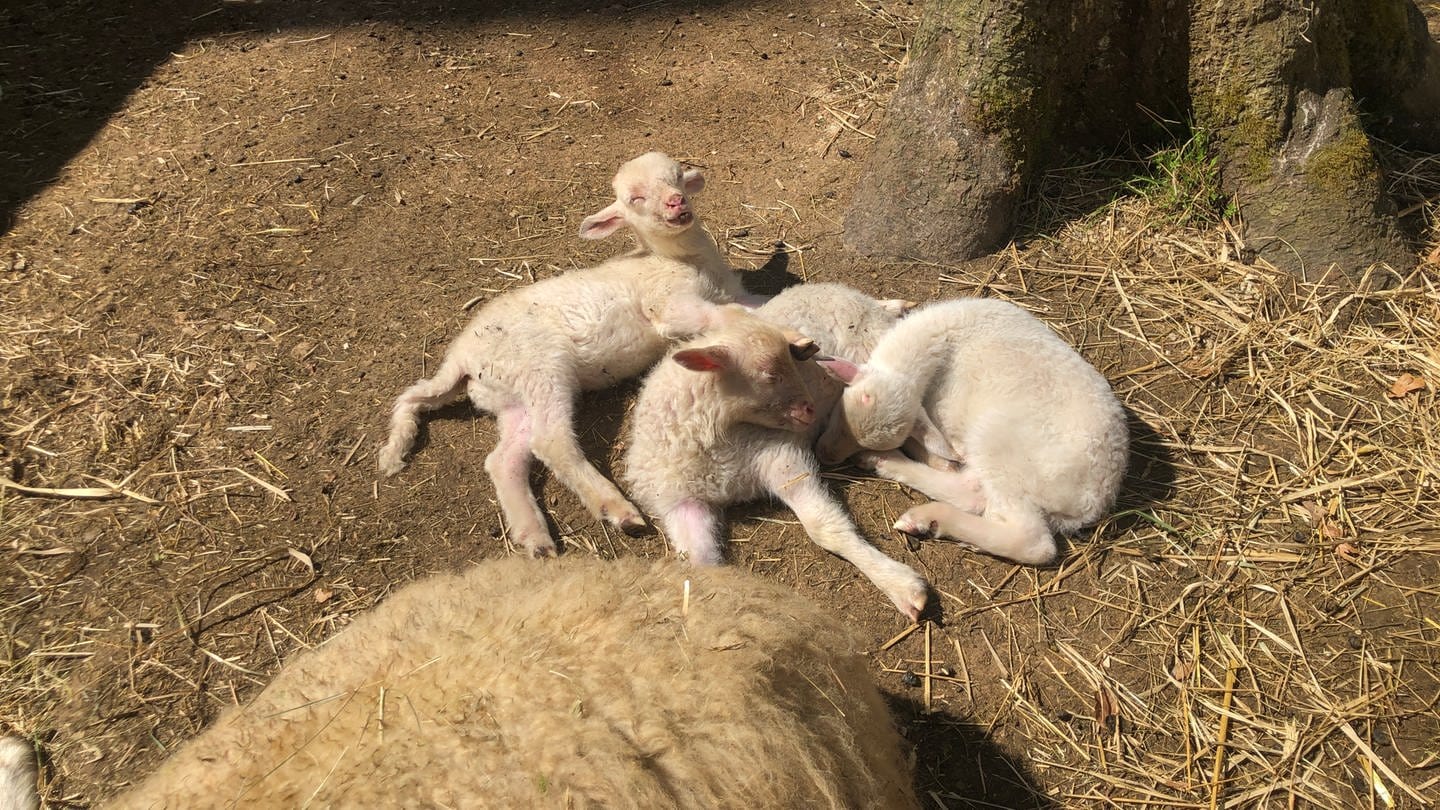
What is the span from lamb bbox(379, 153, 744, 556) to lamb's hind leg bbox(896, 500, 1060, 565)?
1.19 metres

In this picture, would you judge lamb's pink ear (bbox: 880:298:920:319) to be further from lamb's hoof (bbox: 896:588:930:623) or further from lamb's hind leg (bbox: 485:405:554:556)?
lamb's hind leg (bbox: 485:405:554:556)

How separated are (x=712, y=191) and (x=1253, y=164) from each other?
293 cm

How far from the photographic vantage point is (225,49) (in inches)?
255

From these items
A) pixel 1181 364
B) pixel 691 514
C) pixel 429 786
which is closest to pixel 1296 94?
pixel 1181 364

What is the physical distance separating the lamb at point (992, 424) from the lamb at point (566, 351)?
0.89 metres

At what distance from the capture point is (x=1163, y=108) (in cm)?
475

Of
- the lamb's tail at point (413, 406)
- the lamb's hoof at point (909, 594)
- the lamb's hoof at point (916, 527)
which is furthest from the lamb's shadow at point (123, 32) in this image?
the lamb's hoof at point (909, 594)

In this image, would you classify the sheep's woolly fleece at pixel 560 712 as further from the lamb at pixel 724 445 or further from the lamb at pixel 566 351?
the lamb at pixel 566 351

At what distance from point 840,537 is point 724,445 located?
63cm

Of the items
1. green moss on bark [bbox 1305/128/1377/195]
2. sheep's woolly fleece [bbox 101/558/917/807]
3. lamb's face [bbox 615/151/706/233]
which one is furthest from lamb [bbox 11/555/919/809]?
green moss on bark [bbox 1305/128/1377/195]

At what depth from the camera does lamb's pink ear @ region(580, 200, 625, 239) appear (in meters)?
4.60

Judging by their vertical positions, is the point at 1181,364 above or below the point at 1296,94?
below

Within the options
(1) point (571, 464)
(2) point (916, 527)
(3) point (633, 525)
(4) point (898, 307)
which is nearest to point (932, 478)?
(2) point (916, 527)

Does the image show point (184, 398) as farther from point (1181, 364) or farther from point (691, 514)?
point (1181, 364)
